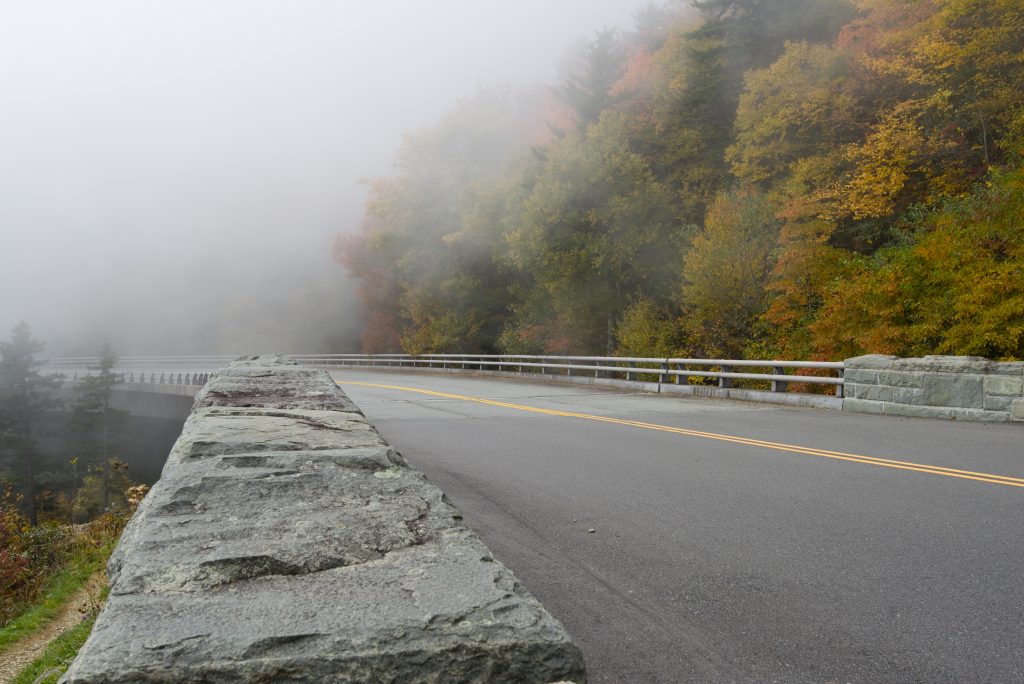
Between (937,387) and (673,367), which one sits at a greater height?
(937,387)

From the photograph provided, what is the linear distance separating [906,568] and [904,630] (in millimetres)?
1040

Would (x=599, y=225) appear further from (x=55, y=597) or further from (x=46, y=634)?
(x=46, y=634)

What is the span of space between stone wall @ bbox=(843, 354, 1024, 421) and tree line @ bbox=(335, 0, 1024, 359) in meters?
5.64

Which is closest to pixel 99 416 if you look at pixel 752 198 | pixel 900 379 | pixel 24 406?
pixel 24 406

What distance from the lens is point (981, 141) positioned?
2353 centimetres

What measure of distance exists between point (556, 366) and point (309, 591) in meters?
25.1

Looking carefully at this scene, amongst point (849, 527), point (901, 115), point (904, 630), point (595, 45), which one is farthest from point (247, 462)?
point (595, 45)

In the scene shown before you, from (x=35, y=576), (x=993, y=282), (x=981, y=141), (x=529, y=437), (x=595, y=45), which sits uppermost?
(x=595, y=45)

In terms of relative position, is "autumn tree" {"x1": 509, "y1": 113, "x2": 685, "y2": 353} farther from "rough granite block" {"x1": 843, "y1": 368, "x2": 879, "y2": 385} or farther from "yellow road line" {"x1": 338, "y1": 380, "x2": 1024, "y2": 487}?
"yellow road line" {"x1": 338, "y1": 380, "x2": 1024, "y2": 487}

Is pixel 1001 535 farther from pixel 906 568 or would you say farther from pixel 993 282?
pixel 993 282

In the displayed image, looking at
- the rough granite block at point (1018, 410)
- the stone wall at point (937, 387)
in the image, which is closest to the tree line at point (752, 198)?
the stone wall at point (937, 387)

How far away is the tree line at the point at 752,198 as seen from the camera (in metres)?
19.7

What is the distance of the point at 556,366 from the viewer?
2691 cm

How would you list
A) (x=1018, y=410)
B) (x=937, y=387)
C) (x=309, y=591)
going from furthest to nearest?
1. (x=937, y=387)
2. (x=1018, y=410)
3. (x=309, y=591)
